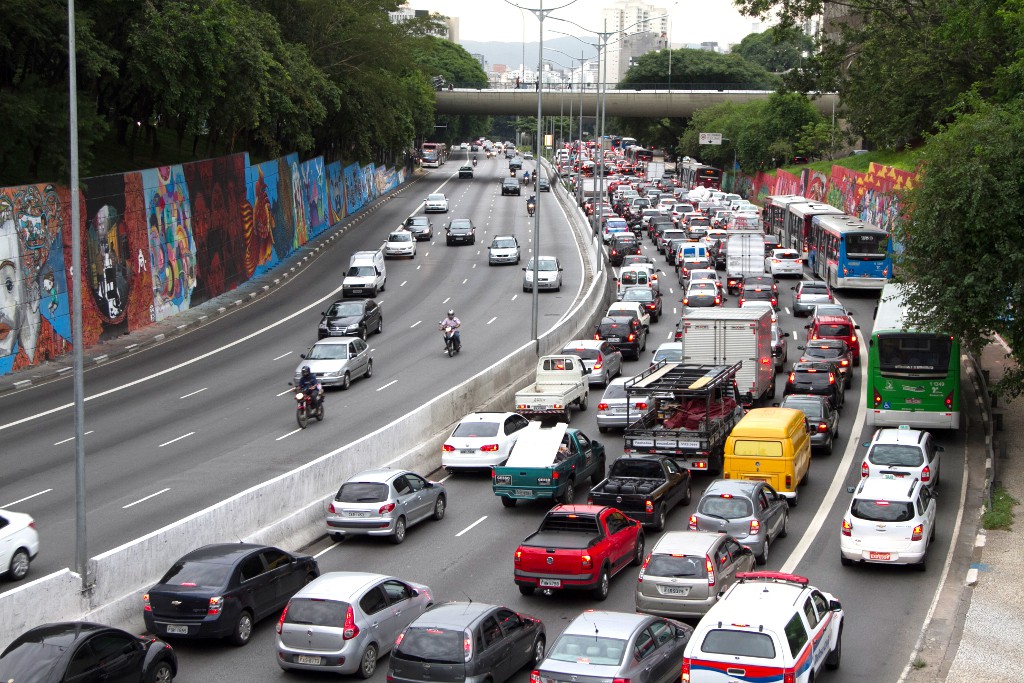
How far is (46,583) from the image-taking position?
663 inches

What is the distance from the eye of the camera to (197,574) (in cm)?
1753

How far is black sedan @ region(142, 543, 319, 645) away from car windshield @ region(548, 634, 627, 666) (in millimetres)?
5199

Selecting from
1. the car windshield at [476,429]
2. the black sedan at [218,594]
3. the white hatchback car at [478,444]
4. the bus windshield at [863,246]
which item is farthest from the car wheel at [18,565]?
the bus windshield at [863,246]

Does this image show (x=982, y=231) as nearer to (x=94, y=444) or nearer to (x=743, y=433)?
(x=743, y=433)

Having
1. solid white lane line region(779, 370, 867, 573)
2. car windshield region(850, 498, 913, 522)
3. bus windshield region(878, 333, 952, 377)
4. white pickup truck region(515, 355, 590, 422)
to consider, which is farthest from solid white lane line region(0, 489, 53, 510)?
bus windshield region(878, 333, 952, 377)

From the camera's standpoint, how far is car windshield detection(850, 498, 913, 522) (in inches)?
840

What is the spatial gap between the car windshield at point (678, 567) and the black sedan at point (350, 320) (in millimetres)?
27655

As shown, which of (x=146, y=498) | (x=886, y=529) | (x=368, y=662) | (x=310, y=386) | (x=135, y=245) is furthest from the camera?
(x=135, y=245)

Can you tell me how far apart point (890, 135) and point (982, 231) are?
154 ft

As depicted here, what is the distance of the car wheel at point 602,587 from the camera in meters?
19.4

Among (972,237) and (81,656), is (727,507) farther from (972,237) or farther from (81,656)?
(972,237)

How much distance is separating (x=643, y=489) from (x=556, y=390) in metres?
10.7

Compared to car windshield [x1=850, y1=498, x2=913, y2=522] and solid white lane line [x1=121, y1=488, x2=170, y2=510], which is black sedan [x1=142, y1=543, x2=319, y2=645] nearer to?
solid white lane line [x1=121, y1=488, x2=170, y2=510]

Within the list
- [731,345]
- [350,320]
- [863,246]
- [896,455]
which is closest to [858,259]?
[863,246]
